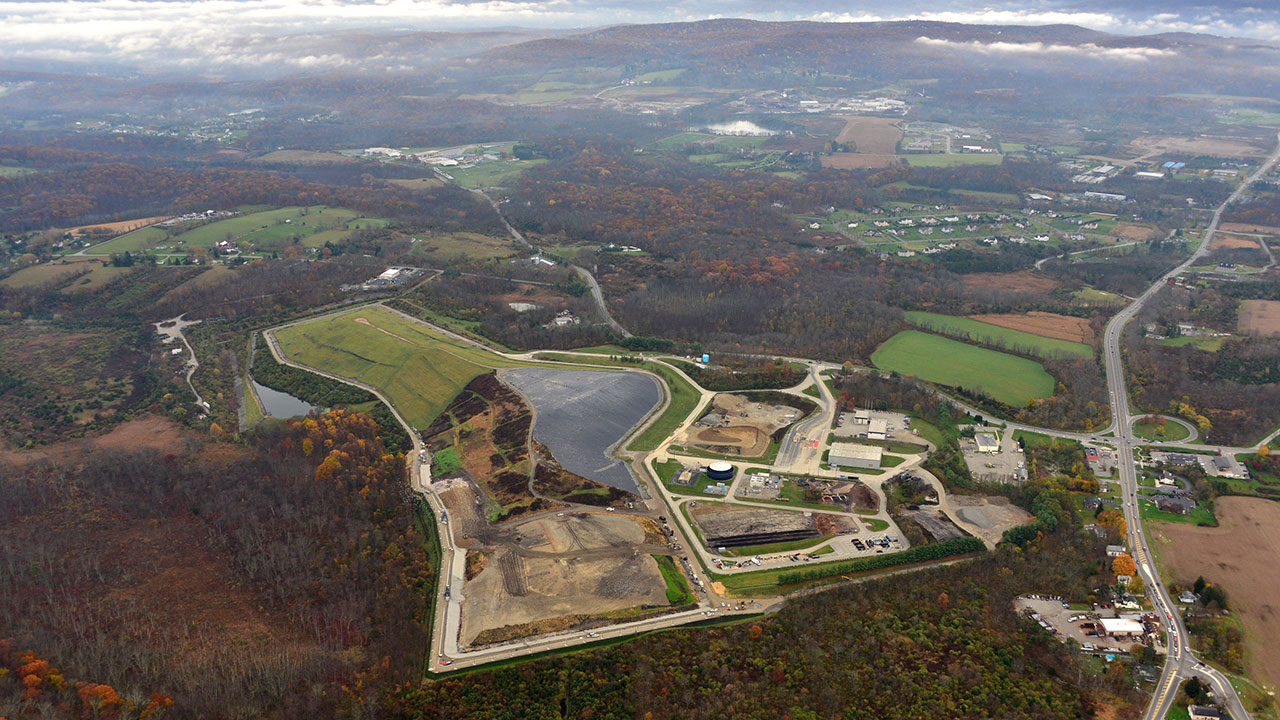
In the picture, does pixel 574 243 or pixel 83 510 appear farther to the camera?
pixel 574 243

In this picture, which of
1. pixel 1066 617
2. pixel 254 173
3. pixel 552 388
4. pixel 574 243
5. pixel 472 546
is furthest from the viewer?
pixel 254 173

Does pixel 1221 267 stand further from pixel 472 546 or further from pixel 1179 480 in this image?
pixel 472 546

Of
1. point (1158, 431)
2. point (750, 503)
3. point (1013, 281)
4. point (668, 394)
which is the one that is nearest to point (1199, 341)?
point (1158, 431)

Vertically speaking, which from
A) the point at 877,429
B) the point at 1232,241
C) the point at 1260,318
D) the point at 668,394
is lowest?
the point at 668,394

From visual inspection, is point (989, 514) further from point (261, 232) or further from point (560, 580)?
point (261, 232)

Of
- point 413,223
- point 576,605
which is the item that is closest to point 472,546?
point 576,605

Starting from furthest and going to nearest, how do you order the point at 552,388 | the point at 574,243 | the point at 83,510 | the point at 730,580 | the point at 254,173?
the point at 254,173 < the point at 574,243 < the point at 552,388 < the point at 83,510 < the point at 730,580
